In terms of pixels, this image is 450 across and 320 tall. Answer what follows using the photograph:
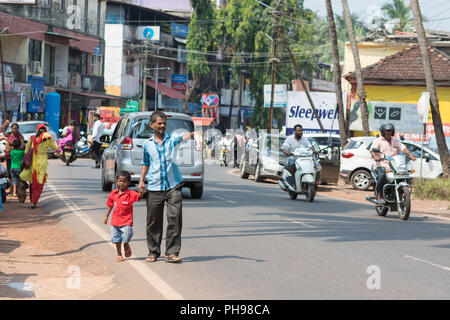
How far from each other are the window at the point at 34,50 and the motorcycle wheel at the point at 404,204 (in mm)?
37830

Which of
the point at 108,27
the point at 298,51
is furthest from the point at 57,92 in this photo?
the point at 298,51

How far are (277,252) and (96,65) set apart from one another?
52391mm

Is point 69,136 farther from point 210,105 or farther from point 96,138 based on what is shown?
point 210,105

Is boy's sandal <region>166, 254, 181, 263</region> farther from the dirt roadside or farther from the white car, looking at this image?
the white car

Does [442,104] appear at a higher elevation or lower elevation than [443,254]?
higher

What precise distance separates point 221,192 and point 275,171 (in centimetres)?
560

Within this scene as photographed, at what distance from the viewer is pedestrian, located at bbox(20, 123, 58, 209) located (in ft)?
53.3

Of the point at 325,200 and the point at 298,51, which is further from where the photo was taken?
the point at 298,51

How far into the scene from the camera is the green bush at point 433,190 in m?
22.6

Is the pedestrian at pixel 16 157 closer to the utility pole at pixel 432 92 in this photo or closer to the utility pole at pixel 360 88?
the utility pole at pixel 432 92

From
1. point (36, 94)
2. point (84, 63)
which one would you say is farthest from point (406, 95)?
point (84, 63)

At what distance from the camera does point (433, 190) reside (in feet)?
74.7

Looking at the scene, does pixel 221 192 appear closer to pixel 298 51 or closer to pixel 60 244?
pixel 60 244

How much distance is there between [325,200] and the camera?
20797 millimetres
